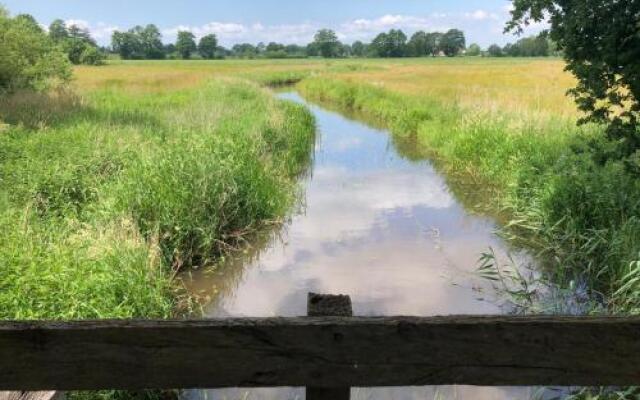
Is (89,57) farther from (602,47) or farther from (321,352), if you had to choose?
(321,352)

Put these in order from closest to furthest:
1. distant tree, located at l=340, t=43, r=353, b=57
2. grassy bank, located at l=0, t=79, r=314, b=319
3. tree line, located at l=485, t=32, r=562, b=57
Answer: grassy bank, located at l=0, t=79, r=314, b=319
tree line, located at l=485, t=32, r=562, b=57
distant tree, located at l=340, t=43, r=353, b=57

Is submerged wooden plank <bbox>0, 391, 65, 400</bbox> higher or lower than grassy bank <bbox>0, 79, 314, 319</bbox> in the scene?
higher

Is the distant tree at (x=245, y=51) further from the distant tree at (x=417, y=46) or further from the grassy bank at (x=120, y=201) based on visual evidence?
the grassy bank at (x=120, y=201)

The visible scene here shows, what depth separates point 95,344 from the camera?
1691 mm

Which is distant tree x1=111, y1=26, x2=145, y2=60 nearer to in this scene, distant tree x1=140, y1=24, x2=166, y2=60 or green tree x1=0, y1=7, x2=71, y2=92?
distant tree x1=140, y1=24, x2=166, y2=60

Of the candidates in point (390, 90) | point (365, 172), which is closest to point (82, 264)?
point (365, 172)

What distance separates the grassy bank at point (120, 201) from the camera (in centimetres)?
522

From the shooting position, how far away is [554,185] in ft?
29.7

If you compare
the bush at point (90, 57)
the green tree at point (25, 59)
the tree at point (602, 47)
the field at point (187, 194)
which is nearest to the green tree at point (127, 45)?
the bush at point (90, 57)

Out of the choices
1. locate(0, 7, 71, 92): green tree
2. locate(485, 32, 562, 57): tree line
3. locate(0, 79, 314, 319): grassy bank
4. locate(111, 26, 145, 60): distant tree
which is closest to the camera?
locate(0, 79, 314, 319): grassy bank

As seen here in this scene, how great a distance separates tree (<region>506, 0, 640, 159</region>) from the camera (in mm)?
6574

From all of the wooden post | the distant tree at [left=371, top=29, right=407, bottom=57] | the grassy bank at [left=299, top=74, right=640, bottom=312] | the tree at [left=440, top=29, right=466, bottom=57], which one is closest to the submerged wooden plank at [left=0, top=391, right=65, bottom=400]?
the wooden post

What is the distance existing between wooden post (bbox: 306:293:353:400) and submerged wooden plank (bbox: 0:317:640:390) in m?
0.04

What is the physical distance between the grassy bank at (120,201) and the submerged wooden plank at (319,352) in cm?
313
